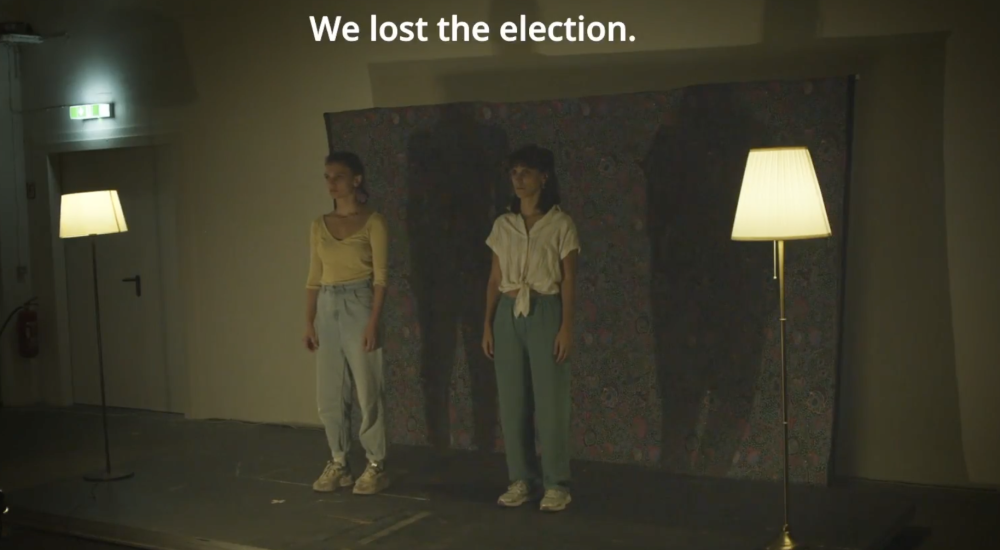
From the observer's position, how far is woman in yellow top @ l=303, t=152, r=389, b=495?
543cm

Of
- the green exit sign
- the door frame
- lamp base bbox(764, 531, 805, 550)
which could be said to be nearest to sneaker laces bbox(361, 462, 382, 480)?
lamp base bbox(764, 531, 805, 550)

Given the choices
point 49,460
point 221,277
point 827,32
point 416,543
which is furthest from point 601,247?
point 49,460

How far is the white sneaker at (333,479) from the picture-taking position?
557 centimetres

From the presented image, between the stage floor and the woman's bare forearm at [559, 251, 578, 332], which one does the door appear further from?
the woman's bare forearm at [559, 251, 578, 332]

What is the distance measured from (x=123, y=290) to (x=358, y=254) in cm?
337

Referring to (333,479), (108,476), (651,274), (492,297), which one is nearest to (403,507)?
(333,479)

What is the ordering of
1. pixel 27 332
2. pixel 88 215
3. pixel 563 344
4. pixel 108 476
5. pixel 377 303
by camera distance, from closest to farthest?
pixel 563 344 → pixel 377 303 → pixel 88 215 → pixel 108 476 → pixel 27 332

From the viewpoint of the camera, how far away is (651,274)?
5.71 metres

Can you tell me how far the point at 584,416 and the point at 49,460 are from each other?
3.23m

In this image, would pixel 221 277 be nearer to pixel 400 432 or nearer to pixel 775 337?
pixel 400 432

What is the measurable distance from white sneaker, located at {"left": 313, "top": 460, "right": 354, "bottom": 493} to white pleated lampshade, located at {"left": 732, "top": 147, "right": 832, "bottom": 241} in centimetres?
240

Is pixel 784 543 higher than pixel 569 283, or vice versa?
pixel 569 283

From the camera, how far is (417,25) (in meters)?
6.59

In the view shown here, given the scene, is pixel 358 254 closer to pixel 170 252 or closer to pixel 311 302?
pixel 311 302
